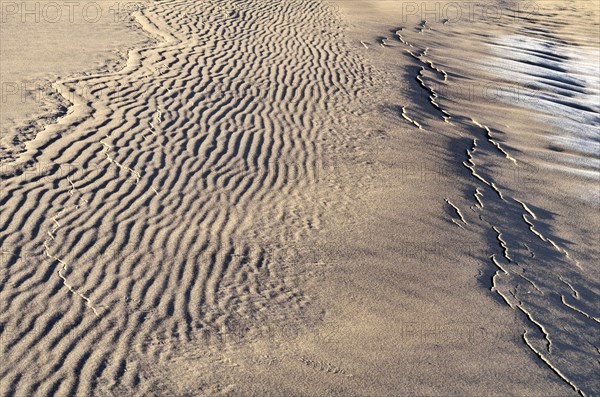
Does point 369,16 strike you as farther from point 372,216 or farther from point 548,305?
point 548,305

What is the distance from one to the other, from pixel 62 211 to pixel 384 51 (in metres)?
9.17

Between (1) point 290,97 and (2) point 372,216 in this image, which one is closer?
(2) point 372,216

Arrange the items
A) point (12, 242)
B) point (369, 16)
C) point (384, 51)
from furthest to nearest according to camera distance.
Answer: point (369, 16) → point (384, 51) → point (12, 242)

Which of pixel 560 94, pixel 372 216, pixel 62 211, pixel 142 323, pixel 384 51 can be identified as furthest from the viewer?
pixel 384 51

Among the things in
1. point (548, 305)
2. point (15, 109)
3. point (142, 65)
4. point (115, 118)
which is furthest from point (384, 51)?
point (548, 305)

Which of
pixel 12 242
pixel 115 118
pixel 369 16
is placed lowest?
pixel 12 242

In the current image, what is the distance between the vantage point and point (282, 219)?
7555 millimetres

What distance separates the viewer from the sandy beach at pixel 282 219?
5.44 meters

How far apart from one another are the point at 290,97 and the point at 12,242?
577 centimetres

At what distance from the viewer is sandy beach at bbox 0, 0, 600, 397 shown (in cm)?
544

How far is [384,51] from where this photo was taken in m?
14.6

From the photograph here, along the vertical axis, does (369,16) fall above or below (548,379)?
above

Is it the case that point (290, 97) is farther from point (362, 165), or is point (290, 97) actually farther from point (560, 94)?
point (560, 94)

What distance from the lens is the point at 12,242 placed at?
21.0ft
